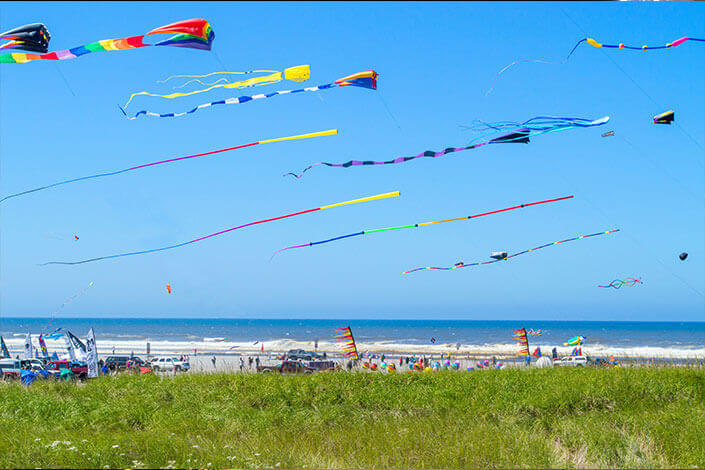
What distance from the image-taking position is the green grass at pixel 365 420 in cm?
835

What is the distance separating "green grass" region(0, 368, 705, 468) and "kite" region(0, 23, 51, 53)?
5.40 m

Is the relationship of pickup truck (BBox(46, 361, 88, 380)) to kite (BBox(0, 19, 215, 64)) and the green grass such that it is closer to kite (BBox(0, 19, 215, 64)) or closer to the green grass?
the green grass

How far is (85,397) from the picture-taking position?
13.4 metres

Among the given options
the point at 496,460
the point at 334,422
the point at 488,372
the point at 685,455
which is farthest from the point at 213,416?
the point at 685,455

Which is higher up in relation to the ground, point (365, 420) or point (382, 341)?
point (365, 420)

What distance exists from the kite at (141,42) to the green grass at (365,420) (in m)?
5.29

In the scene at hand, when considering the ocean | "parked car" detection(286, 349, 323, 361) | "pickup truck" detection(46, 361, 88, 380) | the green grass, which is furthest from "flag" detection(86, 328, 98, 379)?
the ocean

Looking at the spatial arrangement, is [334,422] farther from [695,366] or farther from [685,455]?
[695,366]

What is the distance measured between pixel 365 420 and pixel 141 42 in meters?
8.07

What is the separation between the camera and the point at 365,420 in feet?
38.9

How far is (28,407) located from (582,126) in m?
11.9

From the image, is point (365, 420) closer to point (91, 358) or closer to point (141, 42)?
point (141, 42)

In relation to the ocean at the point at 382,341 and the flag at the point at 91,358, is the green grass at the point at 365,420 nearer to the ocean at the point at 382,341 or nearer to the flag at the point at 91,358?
the flag at the point at 91,358

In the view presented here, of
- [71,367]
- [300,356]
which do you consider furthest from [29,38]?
[300,356]
